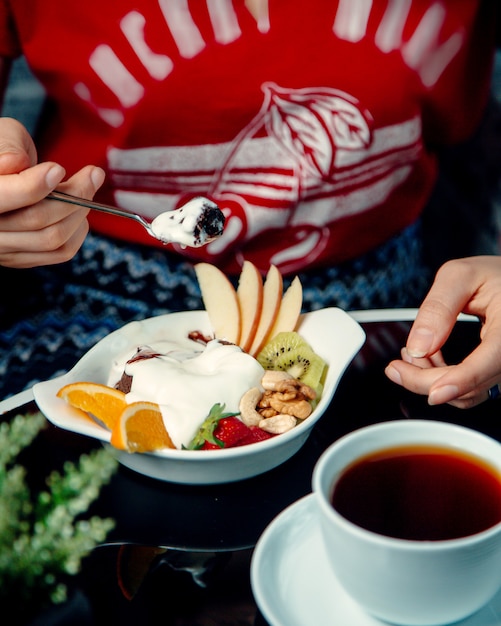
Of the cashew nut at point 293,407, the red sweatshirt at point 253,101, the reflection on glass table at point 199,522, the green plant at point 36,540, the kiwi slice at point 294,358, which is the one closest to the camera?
the green plant at point 36,540

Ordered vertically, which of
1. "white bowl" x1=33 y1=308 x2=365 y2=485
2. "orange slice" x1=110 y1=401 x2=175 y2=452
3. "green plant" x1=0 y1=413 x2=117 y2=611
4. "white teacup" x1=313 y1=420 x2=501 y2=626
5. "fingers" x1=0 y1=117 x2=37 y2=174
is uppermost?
"fingers" x1=0 y1=117 x2=37 y2=174

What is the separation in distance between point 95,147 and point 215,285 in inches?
17.2

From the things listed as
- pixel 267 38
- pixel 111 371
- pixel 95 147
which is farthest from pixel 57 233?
pixel 267 38

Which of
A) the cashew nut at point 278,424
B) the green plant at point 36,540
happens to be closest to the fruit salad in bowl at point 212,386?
the cashew nut at point 278,424

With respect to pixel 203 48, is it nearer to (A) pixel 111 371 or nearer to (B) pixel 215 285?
(B) pixel 215 285

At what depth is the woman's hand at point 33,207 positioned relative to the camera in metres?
0.96

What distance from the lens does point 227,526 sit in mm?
832

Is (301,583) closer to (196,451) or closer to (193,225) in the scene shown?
(196,451)

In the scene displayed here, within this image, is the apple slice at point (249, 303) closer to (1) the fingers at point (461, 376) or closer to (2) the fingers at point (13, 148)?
(1) the fingers at point (461, 376)

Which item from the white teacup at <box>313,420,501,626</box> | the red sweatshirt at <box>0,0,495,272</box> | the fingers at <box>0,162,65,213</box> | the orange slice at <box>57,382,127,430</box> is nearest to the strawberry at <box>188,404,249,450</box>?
the orange slice at <box>57,382,127,430</box>

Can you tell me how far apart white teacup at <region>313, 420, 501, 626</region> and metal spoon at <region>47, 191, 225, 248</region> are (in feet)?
1.44

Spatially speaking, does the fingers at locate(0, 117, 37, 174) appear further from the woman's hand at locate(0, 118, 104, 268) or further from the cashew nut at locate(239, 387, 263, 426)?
the cashew nut at locate(239, 387, 263, 426)

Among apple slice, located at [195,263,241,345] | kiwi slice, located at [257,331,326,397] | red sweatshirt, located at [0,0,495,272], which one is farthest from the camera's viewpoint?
red sweatshirt, located at [0,0,495,272]

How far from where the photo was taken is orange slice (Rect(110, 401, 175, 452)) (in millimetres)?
838
